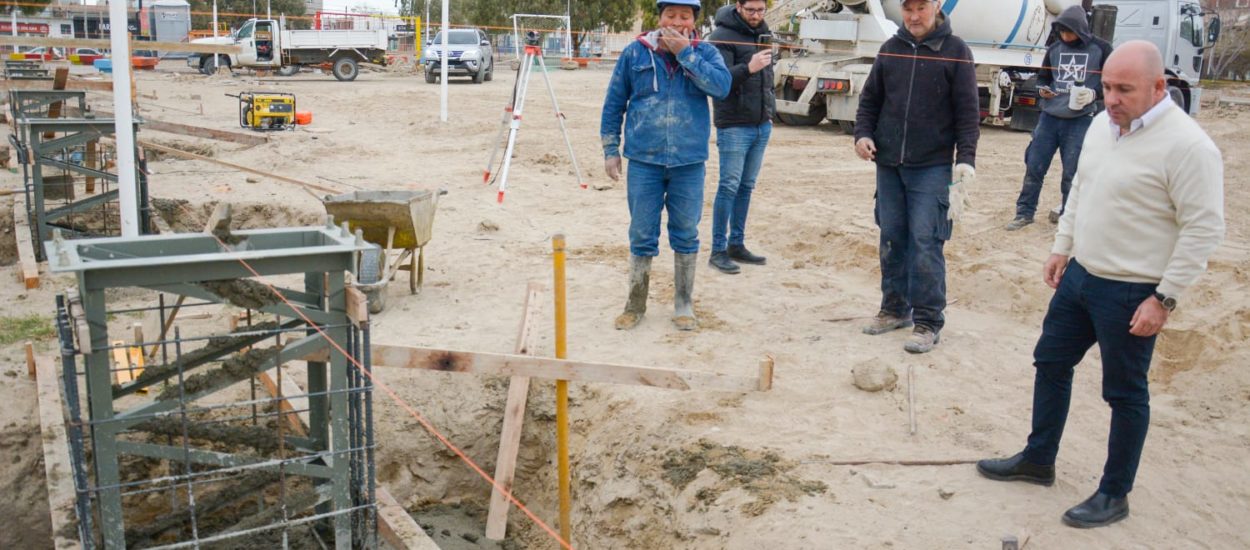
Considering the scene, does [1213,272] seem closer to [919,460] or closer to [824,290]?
[824,290]

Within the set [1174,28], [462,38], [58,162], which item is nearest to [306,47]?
[462,38]

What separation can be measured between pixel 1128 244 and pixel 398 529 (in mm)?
2984

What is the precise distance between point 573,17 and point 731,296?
1551 inches

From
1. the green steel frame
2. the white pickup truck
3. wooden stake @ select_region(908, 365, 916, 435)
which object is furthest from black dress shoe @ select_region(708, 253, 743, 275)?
the white pickup truck

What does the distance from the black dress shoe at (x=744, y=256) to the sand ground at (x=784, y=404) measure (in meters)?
0.25

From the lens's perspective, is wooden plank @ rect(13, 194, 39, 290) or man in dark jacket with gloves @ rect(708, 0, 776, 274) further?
wooden plank @ rect(13, 194, 39, 290)

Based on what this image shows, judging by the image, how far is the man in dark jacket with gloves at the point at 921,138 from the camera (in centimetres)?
532

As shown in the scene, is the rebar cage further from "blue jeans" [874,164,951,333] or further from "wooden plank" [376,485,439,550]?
"blue jeans" [874,164,951,333]

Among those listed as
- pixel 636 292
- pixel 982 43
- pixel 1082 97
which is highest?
pixel 982 43

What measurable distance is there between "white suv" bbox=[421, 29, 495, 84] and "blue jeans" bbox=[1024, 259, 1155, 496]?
80.0 feet

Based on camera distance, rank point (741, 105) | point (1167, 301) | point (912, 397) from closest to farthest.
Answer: point (1167, 301) → point (912, 397) → point (741, 105)

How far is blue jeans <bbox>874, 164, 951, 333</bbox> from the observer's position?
5430 millimetres

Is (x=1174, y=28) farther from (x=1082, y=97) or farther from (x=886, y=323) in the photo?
(x=886, y=323)

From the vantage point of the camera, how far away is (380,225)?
6.51m
